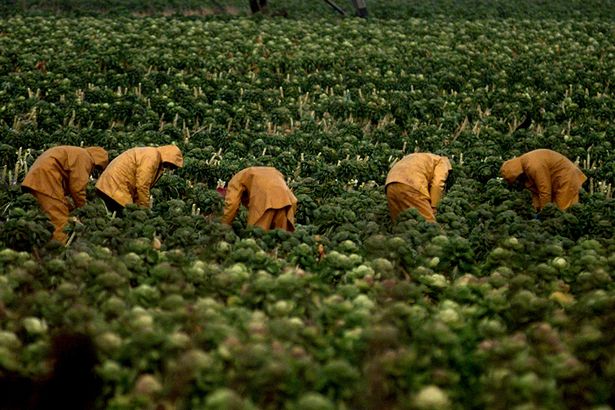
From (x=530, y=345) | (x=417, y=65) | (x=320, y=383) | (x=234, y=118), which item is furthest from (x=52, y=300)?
(x=417, y=65)

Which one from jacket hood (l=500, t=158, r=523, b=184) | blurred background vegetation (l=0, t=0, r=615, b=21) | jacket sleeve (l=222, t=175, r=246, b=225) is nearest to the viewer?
jacket sleeve (l=222, t=175, r=246, b=225)

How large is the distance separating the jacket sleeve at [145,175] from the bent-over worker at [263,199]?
0.89 metres

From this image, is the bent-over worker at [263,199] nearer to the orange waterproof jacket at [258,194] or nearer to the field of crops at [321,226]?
the orange waterproof jacket at [258,194]

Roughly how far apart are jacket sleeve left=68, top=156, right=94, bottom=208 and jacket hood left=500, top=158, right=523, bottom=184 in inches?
174

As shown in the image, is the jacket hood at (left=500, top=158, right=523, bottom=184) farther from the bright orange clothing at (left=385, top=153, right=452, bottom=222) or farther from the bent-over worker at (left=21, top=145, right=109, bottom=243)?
the bent-over worker at (left=21, top=145, right=109, bottom=243)

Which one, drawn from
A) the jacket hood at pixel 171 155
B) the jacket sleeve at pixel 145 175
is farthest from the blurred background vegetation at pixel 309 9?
the jacket sleeve at pixel 145 175

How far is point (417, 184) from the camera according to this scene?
8.13m

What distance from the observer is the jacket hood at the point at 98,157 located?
8.63 m

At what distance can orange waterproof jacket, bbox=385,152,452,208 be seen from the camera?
8.15 metres

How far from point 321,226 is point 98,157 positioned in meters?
2.56

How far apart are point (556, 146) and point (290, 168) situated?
11.8 ft

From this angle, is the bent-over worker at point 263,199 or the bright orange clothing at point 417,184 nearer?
the bent-over worker at point 263,199

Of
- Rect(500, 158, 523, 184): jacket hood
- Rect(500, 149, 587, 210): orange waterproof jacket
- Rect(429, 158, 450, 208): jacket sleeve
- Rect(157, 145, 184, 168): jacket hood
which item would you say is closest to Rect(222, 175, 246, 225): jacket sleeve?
→ Rect(157, 145, 184, 168): jacket hood

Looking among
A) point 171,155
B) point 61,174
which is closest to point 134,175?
point 171,155
